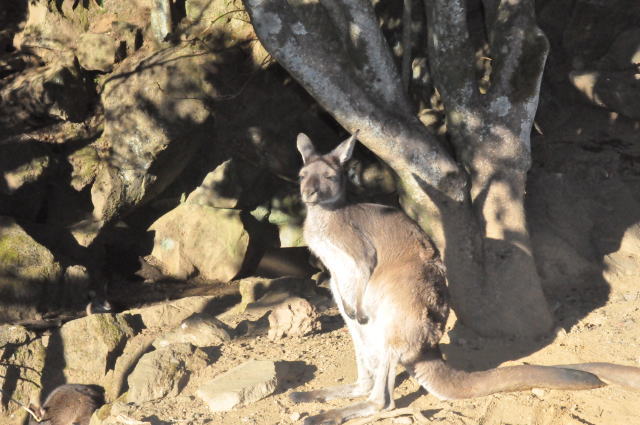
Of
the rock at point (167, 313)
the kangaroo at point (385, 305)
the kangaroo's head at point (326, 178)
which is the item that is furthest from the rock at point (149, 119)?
the kangaroo's head at point (326, 178)

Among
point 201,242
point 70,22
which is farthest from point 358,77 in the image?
point 70,22

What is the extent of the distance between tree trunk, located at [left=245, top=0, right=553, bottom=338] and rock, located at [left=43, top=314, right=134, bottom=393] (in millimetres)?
3034

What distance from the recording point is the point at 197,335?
20.9ft

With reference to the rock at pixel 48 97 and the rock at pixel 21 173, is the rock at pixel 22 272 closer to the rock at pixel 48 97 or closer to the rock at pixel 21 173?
the rock at pixel 21 173

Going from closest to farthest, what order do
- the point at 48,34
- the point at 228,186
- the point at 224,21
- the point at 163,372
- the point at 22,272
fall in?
the point at 163,372, the point at 22,272, the point at 224,21, the point at 228,186, the point at 48,34

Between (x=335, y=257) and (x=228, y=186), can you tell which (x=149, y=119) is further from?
(x=335, y=257)

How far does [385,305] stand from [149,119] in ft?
14.1

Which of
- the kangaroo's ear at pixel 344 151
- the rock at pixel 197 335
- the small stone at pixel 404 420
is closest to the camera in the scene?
the small stone at pixel 404 420

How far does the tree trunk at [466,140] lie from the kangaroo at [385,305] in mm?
563

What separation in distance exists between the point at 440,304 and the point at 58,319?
4.81m

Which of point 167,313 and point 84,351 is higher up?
point 84,351

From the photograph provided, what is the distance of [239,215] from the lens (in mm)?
9156

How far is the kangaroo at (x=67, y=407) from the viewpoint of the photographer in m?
5.88

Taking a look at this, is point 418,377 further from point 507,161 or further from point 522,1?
point 522,1
